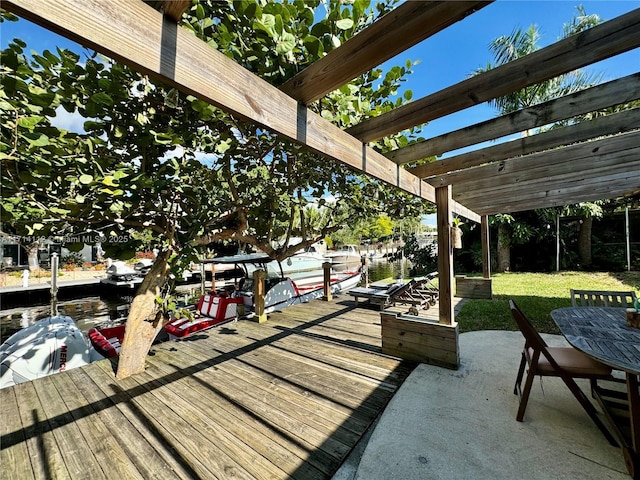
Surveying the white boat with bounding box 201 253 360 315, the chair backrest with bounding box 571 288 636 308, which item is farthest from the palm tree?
the white boat with bounding box 201 253 360 315

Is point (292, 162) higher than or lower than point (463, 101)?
higher

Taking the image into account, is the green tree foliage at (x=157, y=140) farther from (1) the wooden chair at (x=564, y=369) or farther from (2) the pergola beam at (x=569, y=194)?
(2) the pergola beam at (x=569, y=194)

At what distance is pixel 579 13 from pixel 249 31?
18.0 m

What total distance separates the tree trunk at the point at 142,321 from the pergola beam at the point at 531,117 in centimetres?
368

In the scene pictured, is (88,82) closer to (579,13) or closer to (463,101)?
(463,101)

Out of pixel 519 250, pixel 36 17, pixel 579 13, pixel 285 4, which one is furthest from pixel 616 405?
pixel 579 13

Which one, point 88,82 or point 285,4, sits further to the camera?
point 88,82

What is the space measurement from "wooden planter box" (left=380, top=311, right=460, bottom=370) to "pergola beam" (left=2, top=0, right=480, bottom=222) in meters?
3.21

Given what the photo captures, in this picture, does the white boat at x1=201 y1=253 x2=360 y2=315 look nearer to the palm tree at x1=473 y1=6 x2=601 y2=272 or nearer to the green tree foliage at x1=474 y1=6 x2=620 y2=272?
the green tree foliage at x1=474 y1=6 x2=620 y2=272

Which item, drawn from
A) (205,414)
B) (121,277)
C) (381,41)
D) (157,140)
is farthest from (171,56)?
(121,277)

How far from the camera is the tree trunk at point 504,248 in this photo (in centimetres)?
1341

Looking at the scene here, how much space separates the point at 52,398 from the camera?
321 cm

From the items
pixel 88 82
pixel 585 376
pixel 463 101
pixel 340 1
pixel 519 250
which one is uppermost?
pixel 340 1

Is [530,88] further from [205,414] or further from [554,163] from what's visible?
[205,414]
